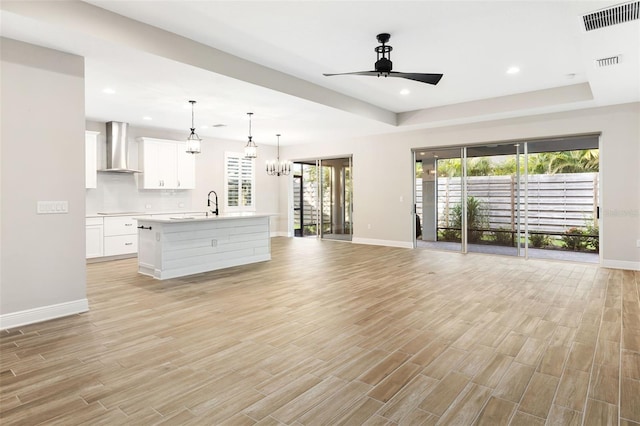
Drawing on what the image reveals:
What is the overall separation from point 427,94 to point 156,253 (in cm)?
527

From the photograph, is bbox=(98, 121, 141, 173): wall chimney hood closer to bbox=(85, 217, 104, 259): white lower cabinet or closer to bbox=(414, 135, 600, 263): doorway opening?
bbox=(85, 217, 104, 259): white lower cabinet

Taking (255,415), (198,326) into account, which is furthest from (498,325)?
(198,326)

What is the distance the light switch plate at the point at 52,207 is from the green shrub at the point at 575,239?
8.96 metres

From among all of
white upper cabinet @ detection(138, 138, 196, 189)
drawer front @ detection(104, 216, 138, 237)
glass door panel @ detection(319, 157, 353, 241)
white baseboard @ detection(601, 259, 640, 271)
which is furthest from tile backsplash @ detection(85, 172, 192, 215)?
white baseboard @ detection(601, 259, 640, 271)

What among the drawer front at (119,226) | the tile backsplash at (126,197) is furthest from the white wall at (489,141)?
the drawer front at (119,226)

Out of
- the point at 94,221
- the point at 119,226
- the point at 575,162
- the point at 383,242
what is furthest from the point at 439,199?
the point at 94,221

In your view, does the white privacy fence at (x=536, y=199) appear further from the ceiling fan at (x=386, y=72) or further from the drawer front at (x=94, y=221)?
the drawer front at (x=94, y=221)

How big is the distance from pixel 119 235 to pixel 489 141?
301 inches

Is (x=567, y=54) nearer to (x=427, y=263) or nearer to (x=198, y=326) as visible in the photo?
(x=427, y=263)

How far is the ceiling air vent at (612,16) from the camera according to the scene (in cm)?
303

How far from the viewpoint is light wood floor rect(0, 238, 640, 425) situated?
2055 mm

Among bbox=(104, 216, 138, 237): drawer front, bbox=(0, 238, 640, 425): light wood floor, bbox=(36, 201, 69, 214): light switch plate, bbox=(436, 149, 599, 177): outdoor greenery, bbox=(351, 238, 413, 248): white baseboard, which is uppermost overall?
bbox=(436, 149, 599, 177): outdoor greenery

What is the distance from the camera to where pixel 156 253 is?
541cm

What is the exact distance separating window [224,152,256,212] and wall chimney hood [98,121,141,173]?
269 cm
